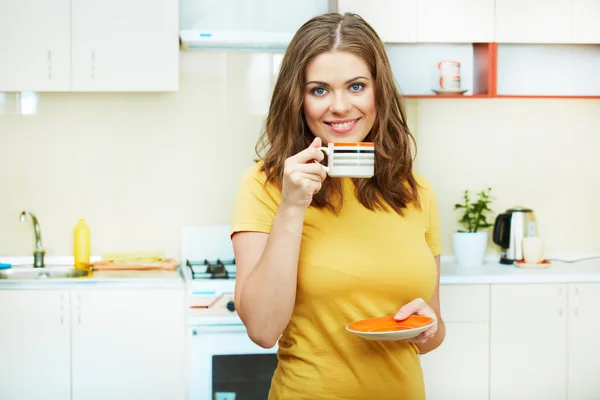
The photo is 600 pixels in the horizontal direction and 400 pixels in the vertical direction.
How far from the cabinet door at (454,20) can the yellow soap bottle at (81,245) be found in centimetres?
183

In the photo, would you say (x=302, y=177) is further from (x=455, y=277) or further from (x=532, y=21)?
(x=532, y=21)

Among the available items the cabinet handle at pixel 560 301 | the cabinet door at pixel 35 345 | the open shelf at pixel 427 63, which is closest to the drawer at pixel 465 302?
the cabinet handle at pixel 560 301

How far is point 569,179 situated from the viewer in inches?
162

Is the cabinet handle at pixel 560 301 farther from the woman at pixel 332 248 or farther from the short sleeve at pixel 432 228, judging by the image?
the woman at pixel 332 248

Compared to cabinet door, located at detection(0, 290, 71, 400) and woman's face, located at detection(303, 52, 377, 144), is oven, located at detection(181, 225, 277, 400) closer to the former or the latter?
cabinet door, located at detection(0, 290, 71, 400)

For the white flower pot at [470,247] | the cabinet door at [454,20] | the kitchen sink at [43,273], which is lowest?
the kitchen sink at [43,273]

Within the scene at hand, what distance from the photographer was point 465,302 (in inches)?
135

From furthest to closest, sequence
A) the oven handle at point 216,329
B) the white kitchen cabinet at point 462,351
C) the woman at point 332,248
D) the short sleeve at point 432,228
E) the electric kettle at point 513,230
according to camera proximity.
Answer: the electric kettle at point 513,230
the white kitchen cabinet at point 462,351
the oven handle at point 216,329
the short sleeve at point 432,228
the woman at point 332,248

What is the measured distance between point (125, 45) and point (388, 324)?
2.51 metres

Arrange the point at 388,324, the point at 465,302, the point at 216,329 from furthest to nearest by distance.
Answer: the point at 465,302 → the point at 216,329 → the point at 388,324

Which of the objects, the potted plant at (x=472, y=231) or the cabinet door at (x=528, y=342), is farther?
the potted plant at (x=472, y=231)

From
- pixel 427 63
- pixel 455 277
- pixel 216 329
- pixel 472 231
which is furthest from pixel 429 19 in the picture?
pixel 216 329

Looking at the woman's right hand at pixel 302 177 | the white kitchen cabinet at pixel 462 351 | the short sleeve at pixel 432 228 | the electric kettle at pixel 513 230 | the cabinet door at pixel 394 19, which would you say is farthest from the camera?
the electric kettle at pixel 513 230

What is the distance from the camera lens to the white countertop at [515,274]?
11.3 ft
